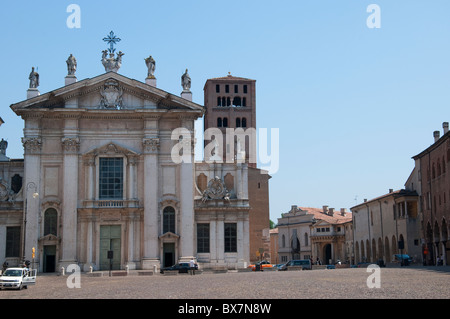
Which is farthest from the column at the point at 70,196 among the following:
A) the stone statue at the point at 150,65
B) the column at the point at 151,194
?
the stone statue at the point at 150,65

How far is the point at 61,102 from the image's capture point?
49.7 metres

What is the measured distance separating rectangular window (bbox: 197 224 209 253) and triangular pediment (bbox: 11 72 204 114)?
8726 mm

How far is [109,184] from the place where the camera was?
162 ft

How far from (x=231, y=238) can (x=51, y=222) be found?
13.4 metres

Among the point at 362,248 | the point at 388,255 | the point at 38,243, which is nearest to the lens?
the point at 38,243

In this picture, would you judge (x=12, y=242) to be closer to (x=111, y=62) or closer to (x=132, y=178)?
(x=132, y=178)

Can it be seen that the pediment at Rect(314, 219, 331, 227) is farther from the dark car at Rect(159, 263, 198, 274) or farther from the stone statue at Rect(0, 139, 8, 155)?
the stone statue at Rect(0, 139, 8, 155)

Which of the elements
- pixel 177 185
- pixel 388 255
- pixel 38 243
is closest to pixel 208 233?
pixel 177 185

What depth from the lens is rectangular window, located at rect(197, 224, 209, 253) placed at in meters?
50.8

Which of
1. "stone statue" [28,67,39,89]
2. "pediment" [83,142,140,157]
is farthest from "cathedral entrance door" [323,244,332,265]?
"stone statue" [28,67,39,89]

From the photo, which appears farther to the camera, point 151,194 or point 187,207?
point 187,207

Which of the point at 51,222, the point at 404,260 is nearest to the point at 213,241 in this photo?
the point at 51,222
